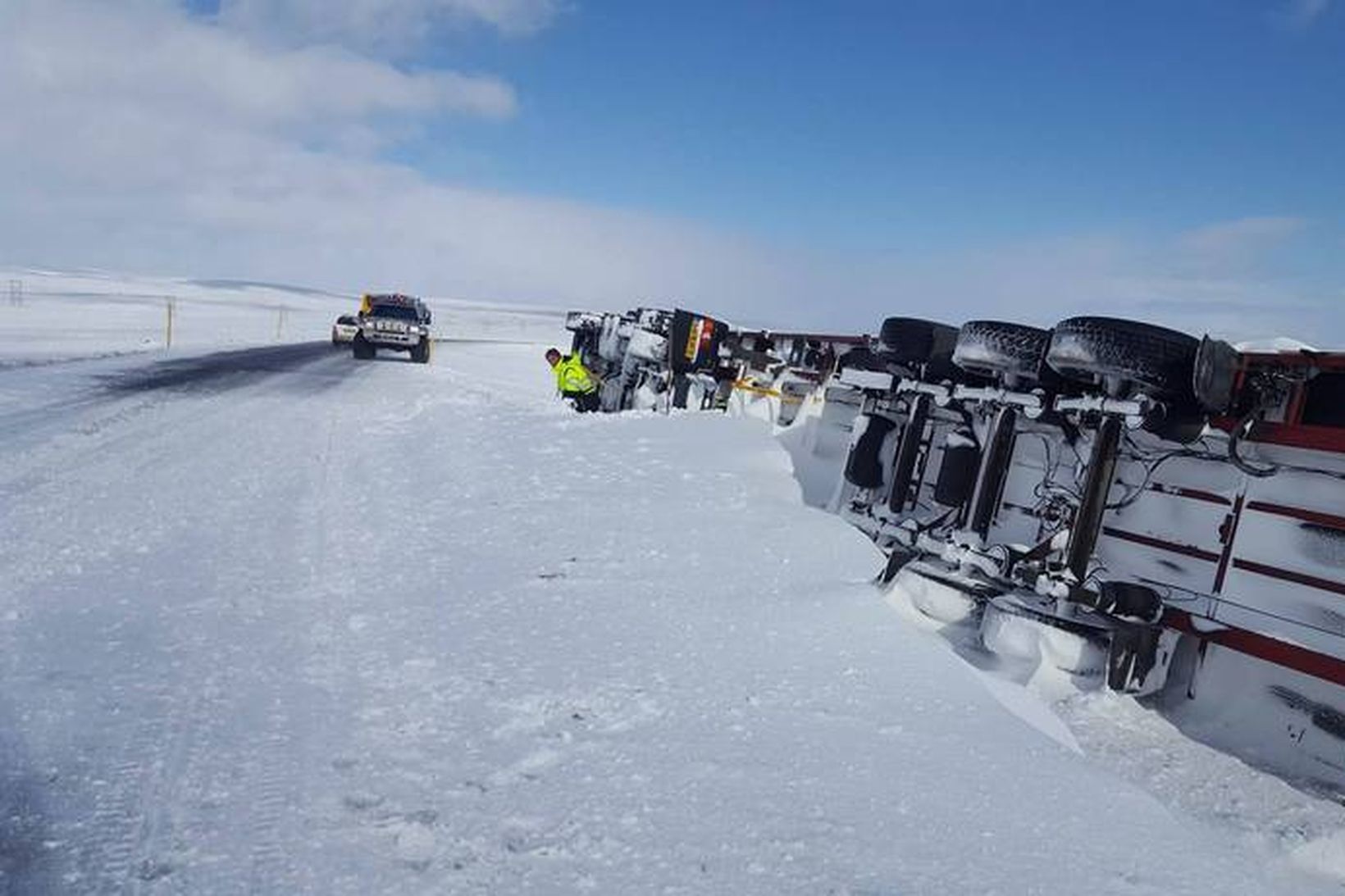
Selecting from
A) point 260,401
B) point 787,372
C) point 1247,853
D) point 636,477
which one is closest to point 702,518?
point 636,477

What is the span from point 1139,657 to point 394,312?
70.0 feet

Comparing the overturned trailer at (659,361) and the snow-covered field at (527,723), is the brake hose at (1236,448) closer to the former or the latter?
the snow-covered field at (527,723)

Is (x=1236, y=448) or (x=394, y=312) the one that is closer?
(x=1236, y=448)

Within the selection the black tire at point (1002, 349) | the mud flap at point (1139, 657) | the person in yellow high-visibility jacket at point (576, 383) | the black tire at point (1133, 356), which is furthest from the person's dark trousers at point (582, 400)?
the mud flap at point (1139, 657)

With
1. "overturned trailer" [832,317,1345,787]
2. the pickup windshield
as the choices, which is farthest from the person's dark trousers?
the pickup windshield

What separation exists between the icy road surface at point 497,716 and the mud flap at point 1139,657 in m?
0.93

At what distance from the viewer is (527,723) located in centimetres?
302

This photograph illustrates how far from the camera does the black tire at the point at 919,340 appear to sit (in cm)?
647

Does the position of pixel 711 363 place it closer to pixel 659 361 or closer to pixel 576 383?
pixel 659 361

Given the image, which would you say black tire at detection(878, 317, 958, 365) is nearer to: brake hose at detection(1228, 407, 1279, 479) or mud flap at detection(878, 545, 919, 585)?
mud flap at detection(878, 545, 919, 585)

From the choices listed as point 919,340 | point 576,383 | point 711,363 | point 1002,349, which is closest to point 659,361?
point 711,363

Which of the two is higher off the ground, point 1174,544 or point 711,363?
point 711,363

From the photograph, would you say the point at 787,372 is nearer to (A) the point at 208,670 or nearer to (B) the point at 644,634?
(B) the point at 644,634

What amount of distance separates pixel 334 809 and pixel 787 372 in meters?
8.70
